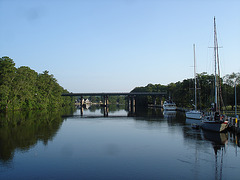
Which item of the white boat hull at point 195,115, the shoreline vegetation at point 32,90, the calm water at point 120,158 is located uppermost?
the shoreline vegetation at point 32,90

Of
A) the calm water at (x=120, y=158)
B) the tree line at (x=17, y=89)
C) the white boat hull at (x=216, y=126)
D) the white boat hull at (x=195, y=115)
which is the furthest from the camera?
the tree line at (x=17, y=89)

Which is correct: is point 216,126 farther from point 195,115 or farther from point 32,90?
point 32,90

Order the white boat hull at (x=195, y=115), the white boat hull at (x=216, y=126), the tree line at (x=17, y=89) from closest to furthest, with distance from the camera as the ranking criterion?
the white boat hull at (x=216, y=126), the white boat hull at (x=195, y=115), the tree line at (x=17, y=89)

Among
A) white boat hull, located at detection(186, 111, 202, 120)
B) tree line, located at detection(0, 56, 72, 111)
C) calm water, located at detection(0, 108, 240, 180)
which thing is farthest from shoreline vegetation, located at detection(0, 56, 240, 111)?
calm water, located at detection(0, 108, 240, 180)

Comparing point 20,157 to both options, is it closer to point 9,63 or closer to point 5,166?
point 5,166

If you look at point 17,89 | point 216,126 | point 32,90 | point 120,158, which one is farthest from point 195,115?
point 32,90

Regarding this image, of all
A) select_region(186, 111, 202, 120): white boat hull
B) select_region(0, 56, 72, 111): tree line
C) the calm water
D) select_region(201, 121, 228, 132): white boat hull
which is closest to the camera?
the calm water

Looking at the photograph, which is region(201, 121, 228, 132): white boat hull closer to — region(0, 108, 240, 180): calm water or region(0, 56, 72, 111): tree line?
region(0, 108, 240, 180): calm water

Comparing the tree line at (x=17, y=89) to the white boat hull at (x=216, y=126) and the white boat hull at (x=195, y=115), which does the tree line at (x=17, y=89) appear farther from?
the white boat hull at (x=216, y=126)

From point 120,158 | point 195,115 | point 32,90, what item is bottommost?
point 120,158

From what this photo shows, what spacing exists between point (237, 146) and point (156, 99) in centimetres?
16696

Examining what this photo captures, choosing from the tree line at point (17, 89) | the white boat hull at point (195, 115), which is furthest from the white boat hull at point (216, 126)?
the tree line at point (17, 89)

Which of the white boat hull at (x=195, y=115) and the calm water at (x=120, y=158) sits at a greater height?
the white boat hull at (x=195, y=115)

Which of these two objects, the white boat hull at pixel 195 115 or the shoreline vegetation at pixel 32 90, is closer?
the white boat hull at pixel 195 115
